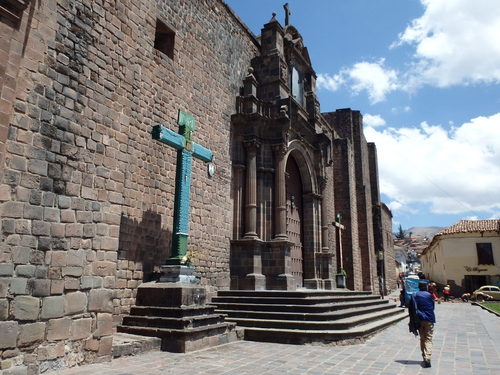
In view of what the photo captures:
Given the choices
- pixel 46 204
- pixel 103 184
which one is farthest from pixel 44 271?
pixel 103 184

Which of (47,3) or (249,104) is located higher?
(249,104)

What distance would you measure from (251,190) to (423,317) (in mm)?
6673

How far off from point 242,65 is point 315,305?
8.29 metres

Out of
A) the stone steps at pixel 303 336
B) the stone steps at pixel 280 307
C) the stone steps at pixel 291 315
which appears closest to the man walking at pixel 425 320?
the stone steps at pixel 303 336

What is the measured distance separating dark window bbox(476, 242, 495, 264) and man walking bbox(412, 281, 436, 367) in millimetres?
28174

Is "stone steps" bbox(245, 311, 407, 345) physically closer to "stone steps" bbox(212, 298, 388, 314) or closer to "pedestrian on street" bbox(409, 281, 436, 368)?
"stone steps" bbox(212, 298, 388, 314)

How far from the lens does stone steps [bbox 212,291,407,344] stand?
7773mm

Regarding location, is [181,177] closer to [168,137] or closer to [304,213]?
[168,137]

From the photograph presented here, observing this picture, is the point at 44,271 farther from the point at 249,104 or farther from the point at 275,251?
the point at 249,104

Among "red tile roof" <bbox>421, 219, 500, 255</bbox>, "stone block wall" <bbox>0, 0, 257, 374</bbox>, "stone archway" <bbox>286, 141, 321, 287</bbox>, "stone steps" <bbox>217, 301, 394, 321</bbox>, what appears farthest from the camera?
"red tile roof" <bbox>421, 219, 500, 255</bbox>

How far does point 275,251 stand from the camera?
38.7ft

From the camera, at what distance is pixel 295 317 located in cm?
855

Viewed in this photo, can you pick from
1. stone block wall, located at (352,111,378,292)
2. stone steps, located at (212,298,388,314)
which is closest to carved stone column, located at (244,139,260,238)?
stone steps, located at (212,298,388,314)

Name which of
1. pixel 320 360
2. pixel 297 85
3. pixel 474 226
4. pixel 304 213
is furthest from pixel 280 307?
pixel 474 226
